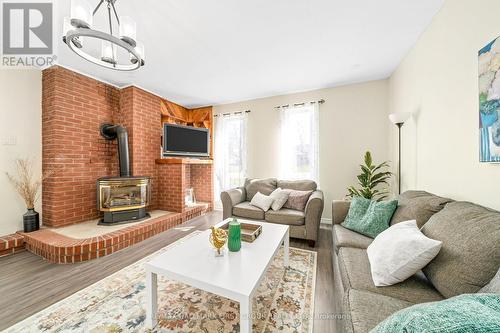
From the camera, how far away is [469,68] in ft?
4.62

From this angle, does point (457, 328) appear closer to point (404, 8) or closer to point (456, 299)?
point (456, 299)

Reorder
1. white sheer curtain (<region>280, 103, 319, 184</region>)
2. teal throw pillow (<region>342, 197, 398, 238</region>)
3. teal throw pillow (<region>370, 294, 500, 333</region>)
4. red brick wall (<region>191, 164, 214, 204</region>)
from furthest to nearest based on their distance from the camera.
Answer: red brick wall (<region>191, 164, 214, 204</region>)
white sheer curtain (<region>280, 103, 319, 184</region>)
teal throw pillow (<region>342, 197, 398, 238</region>)
teal throw pillow (<region>370, 294, 500, 333</region>)

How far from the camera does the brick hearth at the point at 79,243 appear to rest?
6.92 feet

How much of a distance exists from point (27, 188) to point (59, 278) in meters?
1.53

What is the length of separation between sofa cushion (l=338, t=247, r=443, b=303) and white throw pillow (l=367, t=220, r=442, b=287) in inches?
1.6

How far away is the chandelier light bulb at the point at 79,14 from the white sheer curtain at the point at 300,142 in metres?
3.09

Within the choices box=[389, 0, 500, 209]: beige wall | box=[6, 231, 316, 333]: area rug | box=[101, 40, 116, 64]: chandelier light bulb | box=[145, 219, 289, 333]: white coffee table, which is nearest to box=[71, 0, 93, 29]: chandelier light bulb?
box=[101, 40, 116, 64]: chandelier light bulb

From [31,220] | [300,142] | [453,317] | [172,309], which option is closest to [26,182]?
[31,220]

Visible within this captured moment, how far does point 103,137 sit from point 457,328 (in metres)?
4.19

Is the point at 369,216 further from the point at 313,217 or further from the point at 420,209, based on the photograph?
the point at 313,217

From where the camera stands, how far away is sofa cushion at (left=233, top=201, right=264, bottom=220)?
283 centimetres

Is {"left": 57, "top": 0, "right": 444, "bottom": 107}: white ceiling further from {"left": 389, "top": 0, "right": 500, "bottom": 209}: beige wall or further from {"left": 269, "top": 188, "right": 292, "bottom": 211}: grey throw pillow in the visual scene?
{"left": 269, "top": 188, "right": 292, "bottom": 211}: grey throw pillow

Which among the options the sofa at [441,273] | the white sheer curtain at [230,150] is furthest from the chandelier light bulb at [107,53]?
the white sheer curtain at [230,150]

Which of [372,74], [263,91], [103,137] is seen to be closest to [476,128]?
[372,74]
